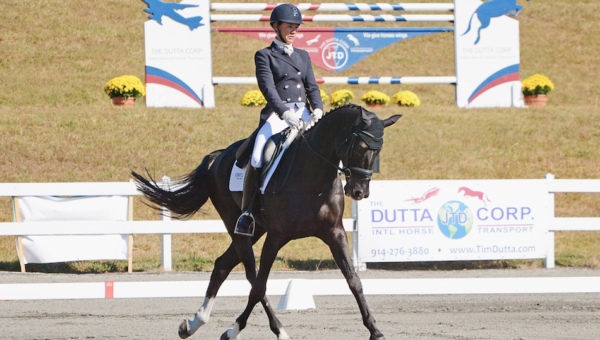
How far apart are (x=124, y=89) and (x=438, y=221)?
10981 millimetres

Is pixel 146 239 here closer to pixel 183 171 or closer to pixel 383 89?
pixel 183 171

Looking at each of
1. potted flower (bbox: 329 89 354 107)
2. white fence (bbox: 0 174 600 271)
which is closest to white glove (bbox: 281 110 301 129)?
white fence (bbox: 0 174 600 271)

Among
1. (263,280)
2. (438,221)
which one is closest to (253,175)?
(263,280)

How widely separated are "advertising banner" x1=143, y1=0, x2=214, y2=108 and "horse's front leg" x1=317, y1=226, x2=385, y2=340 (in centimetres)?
1286

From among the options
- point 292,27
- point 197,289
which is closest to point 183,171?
point 197,289

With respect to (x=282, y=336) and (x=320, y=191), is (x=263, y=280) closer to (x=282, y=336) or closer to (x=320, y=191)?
(x=282, y=336)

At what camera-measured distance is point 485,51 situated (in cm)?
1806

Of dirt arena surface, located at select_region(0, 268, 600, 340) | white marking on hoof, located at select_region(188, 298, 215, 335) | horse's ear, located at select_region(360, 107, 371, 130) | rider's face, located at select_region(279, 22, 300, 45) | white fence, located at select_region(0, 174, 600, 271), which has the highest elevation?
rider's face, located at select_region(279, 22, 300, 45)

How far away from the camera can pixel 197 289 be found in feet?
20.4

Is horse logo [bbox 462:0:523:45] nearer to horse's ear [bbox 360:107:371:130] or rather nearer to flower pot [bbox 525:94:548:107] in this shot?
flower pot [bbox 525:94:548:107]

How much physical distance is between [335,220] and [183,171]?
8670mm

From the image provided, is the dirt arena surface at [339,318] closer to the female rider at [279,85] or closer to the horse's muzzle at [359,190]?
Result: the female rider at [279,85]

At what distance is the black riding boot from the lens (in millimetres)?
5250

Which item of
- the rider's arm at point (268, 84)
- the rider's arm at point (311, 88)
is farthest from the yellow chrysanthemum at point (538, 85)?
the rider's arm at point (268, 84)
